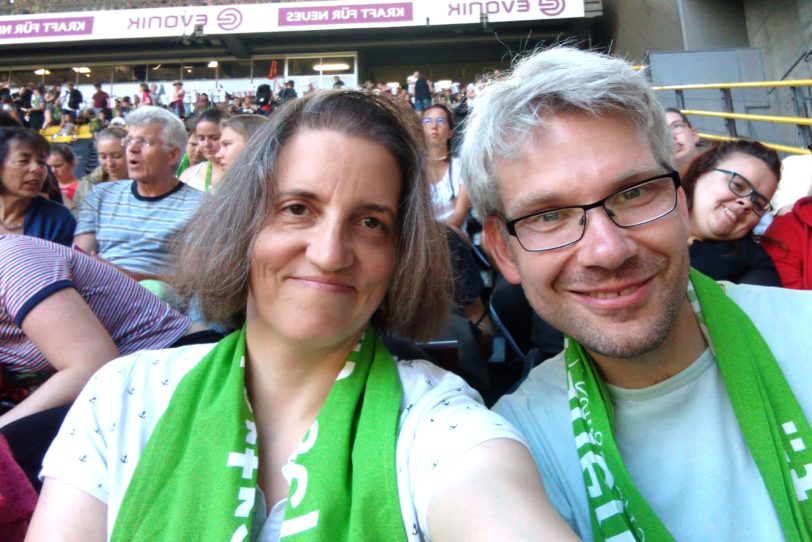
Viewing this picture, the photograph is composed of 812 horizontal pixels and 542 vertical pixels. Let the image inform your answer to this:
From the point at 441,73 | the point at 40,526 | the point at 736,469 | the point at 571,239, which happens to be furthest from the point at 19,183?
the point at 441,73

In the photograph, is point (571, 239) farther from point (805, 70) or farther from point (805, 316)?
point (805, 70)

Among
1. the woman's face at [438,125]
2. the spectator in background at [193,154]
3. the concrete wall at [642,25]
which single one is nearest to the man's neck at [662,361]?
the woman's face at [438,125]

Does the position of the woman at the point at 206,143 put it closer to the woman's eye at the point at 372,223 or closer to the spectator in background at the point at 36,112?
the woman's eye at the point at 372,223

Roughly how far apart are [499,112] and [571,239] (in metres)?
0.36

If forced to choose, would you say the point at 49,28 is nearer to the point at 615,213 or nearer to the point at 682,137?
the point at 682,137

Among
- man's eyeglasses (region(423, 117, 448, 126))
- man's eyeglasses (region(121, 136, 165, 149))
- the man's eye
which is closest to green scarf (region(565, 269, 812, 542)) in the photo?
the man's eye

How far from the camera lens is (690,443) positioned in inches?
47.7

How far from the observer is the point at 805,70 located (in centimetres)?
1123

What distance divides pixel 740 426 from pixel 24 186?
3308 mm

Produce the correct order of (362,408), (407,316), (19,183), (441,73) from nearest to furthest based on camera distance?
(362,408) < (407,316) < (19,183) < (441,73)

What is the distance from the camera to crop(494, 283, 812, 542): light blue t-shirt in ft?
3.74

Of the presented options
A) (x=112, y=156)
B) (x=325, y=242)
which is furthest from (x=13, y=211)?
(x=325, y=242)

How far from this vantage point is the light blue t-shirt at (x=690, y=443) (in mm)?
1140

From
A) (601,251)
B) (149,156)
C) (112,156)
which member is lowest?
(601,251)
